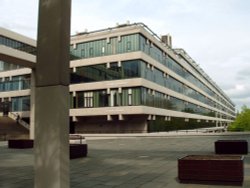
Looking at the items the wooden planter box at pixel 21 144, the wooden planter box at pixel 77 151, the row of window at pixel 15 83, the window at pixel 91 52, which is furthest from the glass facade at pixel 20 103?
the wooden planter box at pixel 77 151

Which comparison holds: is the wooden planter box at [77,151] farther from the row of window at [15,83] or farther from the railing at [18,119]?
the row of window at [15,83]

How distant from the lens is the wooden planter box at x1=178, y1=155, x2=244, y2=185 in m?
9.31

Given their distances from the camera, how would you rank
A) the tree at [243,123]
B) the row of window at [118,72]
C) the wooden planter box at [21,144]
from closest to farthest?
the wooden planter box at [21,144] < the row of window at [118,72] < the tree at [243,123]

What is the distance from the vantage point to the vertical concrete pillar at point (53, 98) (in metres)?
6.98

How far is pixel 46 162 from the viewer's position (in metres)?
7.11

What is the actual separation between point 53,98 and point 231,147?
12.9m

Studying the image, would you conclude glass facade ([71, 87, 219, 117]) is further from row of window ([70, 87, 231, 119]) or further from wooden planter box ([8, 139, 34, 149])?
wooden planter box ([8, 139, 34, 149])

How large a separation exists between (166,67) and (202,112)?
4158 cm

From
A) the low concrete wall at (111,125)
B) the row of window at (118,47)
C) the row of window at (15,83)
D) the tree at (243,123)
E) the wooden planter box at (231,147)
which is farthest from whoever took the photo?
the tree at (243,123)

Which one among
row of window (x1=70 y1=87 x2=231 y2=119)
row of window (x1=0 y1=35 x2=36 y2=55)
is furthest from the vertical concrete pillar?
row of window (x1=0 y1=35 x2=36 y2=55)

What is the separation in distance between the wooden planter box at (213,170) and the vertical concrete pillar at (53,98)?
395 cm

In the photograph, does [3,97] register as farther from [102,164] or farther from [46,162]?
[46,162]

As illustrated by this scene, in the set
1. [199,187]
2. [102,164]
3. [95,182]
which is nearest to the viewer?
[199,187]

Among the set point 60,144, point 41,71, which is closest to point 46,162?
point 60,144
